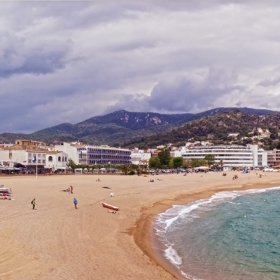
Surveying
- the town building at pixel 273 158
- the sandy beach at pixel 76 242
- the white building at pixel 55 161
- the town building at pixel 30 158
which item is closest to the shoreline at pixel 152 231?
the sandy beach at pixel 76 242

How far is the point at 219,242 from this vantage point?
24.4m

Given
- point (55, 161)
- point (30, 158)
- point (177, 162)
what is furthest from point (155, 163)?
point (30, 158)

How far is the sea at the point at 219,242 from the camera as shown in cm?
1838

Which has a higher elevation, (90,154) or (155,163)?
(90,154)

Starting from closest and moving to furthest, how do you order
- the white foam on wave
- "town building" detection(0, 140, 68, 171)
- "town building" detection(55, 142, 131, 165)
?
the white foam on wave
"town building" detection(0, 140, 68, 171)
"town building" detection(55, 142, 131, 165)

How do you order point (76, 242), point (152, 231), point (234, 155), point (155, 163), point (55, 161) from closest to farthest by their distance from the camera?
point (76, 242) → point (152, 231) → point (55, 161) → point (155, 163) → point (234, 155)

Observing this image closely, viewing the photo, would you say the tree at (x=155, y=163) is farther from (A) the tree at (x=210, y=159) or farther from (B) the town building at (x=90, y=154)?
(A) the tree at (x=210, y=159)

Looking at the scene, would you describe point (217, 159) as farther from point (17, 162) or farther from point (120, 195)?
point (120, 195)

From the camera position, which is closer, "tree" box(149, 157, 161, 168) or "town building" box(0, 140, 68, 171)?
"town building" box(0, 140, 68, 171)

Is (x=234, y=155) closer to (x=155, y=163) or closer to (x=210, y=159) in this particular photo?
(x=210, y=159)

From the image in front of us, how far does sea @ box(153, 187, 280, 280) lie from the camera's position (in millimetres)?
18375

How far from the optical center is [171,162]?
122m

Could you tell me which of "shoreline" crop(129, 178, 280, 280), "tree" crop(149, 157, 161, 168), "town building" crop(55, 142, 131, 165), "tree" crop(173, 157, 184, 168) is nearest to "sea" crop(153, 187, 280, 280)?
"shoreline" crop(129, 178, 280, 280)

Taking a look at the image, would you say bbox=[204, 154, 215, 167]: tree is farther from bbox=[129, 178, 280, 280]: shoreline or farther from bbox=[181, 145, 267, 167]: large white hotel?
bbox=[129, 178, 280, 280]: shoreline
